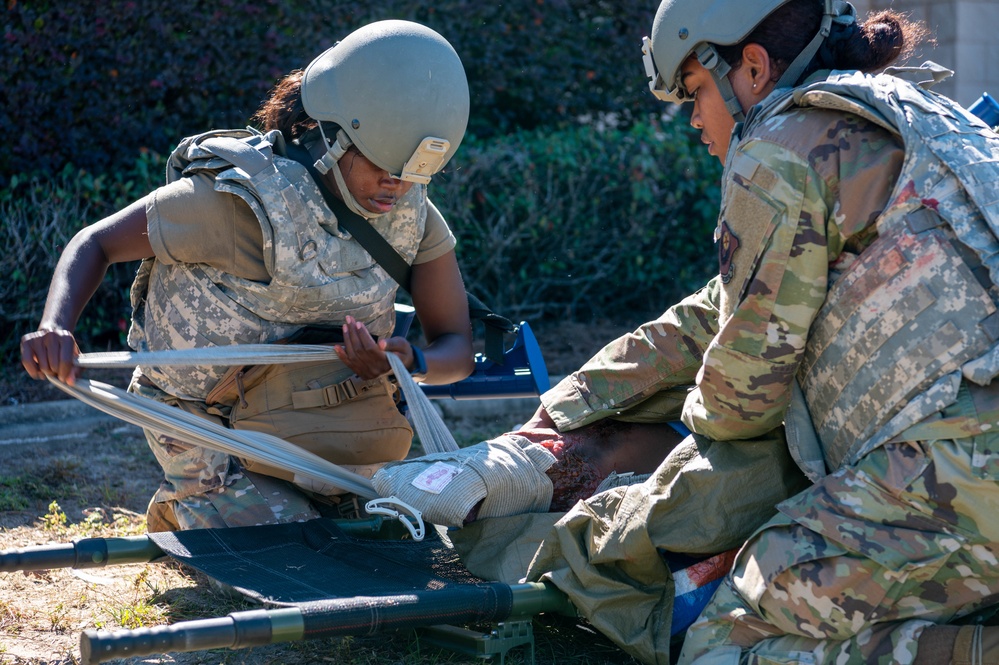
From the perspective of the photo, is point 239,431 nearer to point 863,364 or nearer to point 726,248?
point 726,248

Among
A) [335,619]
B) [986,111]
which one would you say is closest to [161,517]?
[335,619]

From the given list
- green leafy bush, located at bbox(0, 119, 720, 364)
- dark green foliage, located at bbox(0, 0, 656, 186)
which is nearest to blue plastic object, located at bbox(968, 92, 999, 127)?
green leafy bush, located at bbox(0, 119, 720, 364)

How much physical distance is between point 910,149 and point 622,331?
5.01 meters

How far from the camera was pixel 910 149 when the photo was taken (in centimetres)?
261

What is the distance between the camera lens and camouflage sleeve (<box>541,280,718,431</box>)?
11.8 ft

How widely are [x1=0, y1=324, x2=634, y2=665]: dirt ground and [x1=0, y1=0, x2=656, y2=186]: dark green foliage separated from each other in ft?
Result: 6.21

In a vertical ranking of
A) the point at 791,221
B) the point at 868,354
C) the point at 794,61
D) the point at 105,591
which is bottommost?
the point at 105,591

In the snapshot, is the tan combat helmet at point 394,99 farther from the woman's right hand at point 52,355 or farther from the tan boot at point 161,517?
the tan boot at point 161,517

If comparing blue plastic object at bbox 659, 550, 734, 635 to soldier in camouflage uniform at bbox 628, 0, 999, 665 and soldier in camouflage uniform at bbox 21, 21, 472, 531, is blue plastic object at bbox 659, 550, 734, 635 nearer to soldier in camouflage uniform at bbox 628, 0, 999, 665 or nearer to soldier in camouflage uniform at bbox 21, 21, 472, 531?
soldier in camouflage uniform at bbox 628, 0, 999, 665

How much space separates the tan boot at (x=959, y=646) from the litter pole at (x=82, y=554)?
2.01 meters

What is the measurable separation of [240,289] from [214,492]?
2.20ft

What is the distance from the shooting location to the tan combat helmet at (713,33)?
2906 mm

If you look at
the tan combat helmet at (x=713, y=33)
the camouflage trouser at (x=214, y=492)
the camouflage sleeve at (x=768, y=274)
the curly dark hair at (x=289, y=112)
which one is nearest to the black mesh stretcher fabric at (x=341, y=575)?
the camouflage trouser at (x=214, y=492)

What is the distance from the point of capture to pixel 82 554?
3111 millimetres
